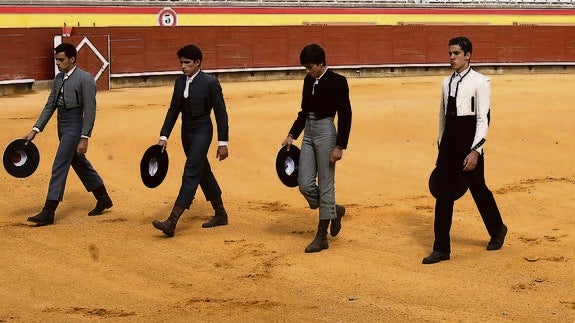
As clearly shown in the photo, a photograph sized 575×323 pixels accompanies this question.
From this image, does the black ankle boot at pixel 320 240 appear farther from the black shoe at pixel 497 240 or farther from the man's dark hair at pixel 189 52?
the man's dark hair at pixel 189 52

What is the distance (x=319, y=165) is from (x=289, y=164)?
0.47 metres

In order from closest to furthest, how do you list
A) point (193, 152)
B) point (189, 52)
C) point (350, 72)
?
point (189, 52), point (193, 152), point (350, 72)

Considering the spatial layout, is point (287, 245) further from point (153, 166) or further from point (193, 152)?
point (153, 166)

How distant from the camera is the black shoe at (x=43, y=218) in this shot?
8555 mm

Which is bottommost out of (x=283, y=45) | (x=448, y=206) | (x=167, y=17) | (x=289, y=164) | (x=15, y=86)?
→ (x=15, y=86)

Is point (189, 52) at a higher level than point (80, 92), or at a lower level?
higher

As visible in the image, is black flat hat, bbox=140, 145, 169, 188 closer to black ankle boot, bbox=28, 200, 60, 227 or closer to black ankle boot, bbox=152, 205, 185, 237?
black ankle boot, bbox=152, 205, 185, 237

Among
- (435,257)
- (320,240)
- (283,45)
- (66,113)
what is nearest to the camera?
(435,257)

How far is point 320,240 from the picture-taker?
745 cm

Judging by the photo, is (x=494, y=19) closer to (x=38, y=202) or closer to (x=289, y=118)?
(x=289, y=118)

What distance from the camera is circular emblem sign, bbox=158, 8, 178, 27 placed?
30469mm

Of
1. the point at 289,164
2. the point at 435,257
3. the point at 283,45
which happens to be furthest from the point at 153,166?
the point at 283,45

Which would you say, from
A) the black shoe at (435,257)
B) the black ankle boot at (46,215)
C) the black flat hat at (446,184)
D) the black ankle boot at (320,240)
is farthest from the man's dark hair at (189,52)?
the black shoe at (435,257)

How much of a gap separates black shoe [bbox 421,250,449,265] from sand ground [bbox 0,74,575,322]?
76 mm
